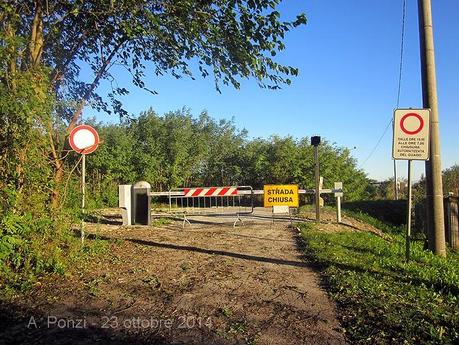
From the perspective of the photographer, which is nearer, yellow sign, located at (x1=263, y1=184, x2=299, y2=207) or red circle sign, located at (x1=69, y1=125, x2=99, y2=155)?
red circle sign, located at (x1=69, y1=125, x2=99, y2=155)

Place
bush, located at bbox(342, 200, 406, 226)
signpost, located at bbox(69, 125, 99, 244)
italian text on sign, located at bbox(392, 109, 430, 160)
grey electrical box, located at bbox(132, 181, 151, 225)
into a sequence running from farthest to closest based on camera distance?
bush, located at bbox(342, 200, 406, 226), grey electrical box, located at bbox(132, 181, 151, 225), signpost, located at bbox(69, 125, 99, 244), italian text on sign, located at bbox(392, 109, 430, 160)

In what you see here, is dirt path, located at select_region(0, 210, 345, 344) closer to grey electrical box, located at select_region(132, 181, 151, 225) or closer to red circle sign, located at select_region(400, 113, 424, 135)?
red circle sign, located at select_region(400, 113, 424, 135)

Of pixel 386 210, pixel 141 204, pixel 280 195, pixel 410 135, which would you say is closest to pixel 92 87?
pixel 141 204

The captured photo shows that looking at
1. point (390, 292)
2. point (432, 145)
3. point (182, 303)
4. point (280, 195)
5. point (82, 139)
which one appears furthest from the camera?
point (280, 195)

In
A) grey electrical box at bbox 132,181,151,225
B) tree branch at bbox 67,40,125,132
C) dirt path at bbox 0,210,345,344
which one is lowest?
dirt path at bbox 0,210,345,344

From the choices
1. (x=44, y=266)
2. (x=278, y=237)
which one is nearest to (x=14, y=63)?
(x=44, y=266)

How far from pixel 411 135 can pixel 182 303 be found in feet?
17.3

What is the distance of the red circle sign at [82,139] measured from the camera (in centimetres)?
857

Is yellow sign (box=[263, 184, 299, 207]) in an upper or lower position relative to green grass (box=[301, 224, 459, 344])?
upper

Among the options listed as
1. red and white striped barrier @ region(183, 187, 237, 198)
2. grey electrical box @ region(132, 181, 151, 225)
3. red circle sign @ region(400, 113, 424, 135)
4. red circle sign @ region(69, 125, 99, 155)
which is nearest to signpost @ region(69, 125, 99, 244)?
red circle sign @ region(69, 125, 99, 155)

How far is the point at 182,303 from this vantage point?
18.0ft

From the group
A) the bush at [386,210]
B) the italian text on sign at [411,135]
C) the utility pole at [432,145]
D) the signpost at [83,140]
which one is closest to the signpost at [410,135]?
the italian text on sign at [411,135]

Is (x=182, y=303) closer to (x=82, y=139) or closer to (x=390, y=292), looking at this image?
(x=390, y=292)

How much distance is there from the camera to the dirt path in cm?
442
